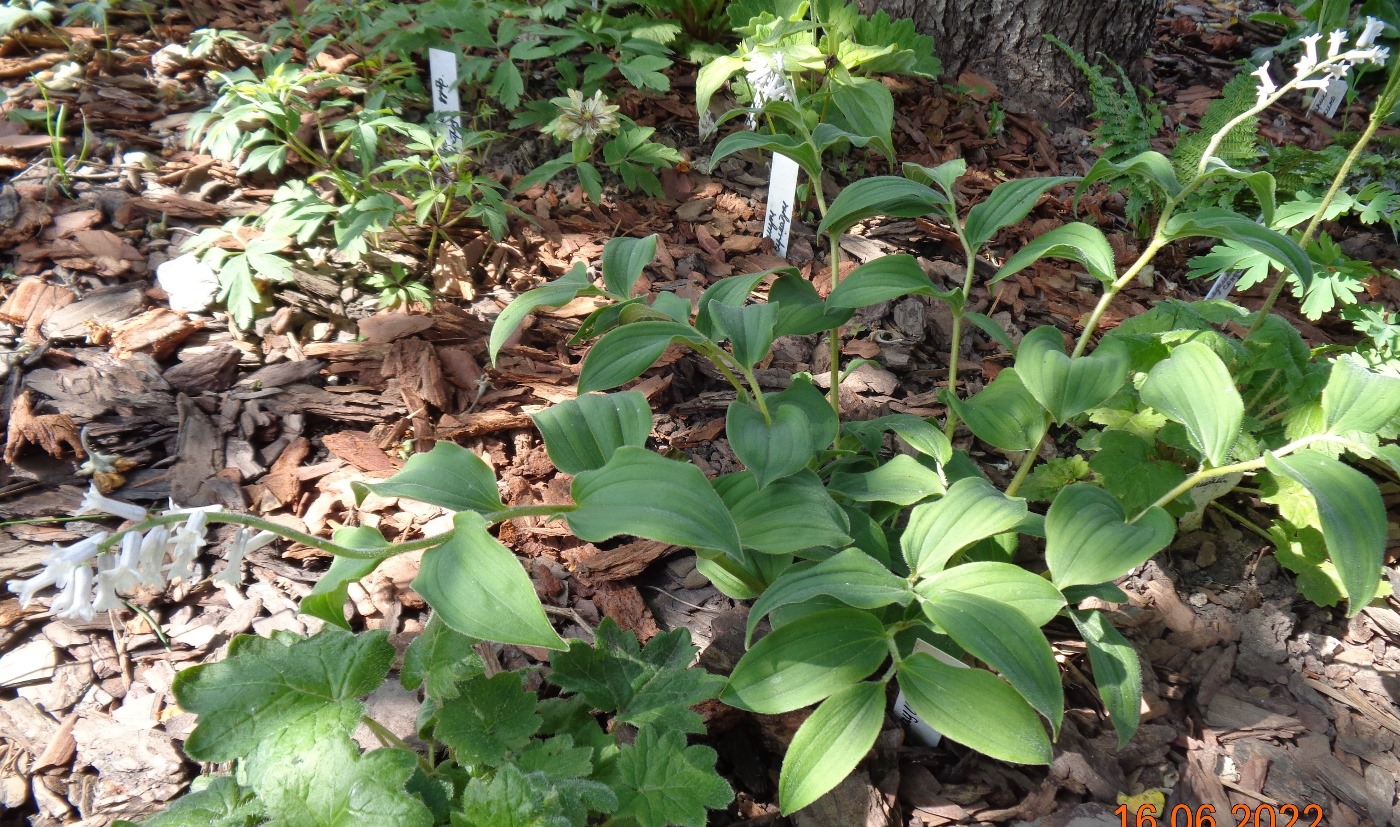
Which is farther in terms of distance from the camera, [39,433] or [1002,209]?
[39,433]

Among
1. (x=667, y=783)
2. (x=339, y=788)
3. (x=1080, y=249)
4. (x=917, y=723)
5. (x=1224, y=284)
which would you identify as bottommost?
(x=917, y=723)

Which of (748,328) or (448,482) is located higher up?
(748,328)

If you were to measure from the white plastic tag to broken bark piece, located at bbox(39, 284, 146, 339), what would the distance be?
172 inches

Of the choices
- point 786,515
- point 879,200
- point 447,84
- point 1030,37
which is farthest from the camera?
point 1030,37

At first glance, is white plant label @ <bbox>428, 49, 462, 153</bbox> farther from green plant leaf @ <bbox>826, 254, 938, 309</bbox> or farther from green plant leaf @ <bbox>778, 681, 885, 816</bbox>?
green plant leaf @ <bbox>778, 681, 885, 816</bbox>

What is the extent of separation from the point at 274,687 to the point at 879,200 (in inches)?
51.6

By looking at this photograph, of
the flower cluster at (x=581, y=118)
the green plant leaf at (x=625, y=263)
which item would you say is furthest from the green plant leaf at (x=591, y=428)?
the flower cluster at (x=581, y=118)

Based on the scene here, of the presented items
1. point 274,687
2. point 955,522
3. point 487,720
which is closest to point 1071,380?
point 955,522

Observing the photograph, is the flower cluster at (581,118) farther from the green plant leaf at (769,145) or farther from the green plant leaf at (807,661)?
the green plant leaf at (807,661)

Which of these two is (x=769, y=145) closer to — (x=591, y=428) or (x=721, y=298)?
(x=721, y=298)

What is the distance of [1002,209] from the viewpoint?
1.65 m

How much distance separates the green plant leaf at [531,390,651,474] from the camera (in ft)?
4.79

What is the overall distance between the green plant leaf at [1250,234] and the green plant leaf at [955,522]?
584 mm

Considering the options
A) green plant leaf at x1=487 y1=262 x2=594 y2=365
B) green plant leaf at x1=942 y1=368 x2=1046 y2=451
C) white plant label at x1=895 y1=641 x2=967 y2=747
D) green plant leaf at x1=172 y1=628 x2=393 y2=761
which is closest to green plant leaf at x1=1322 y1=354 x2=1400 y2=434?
green plant leaf at x1=942 y1=368 x2=1046 y2=451
